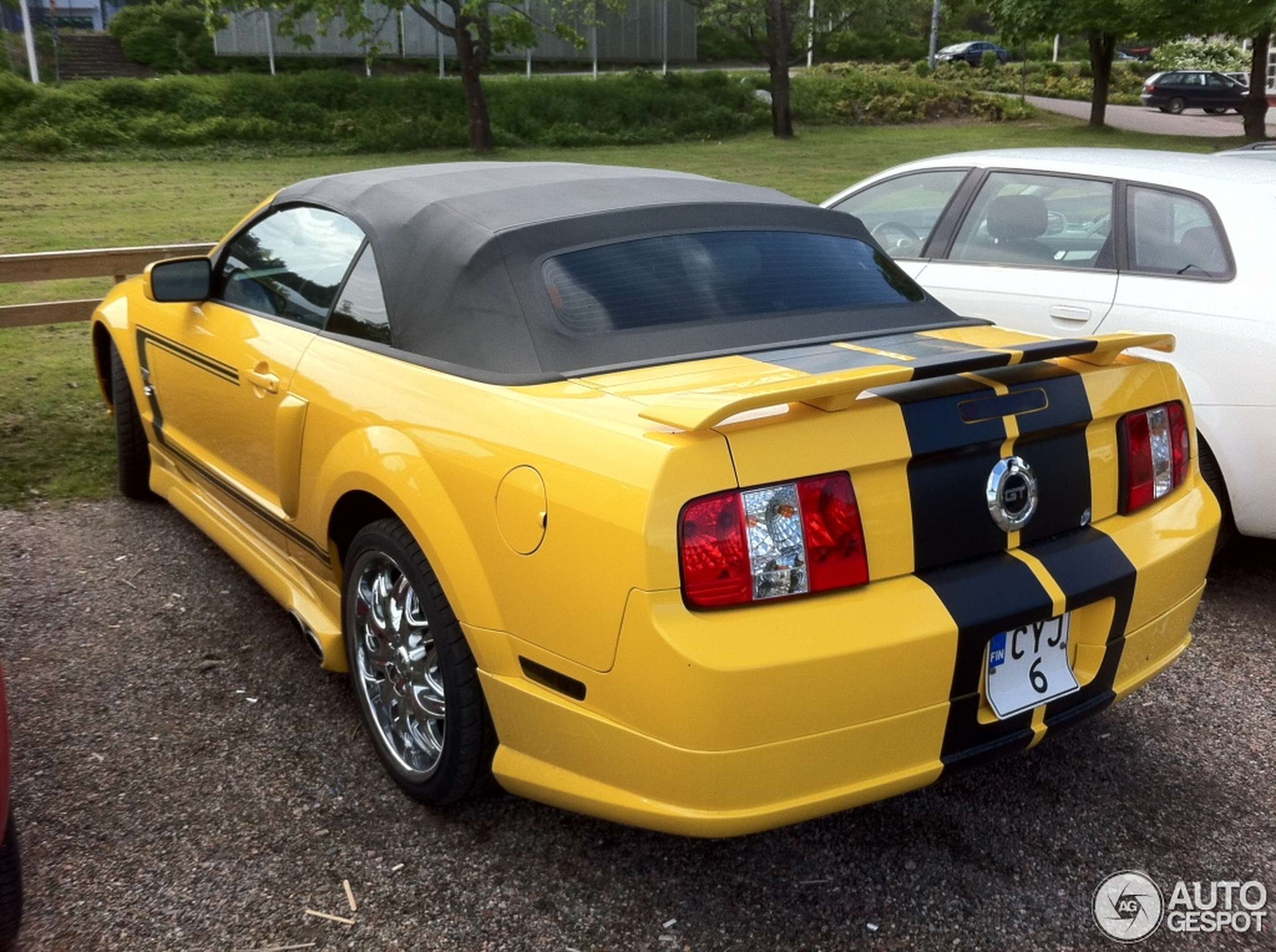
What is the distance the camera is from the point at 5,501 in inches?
217

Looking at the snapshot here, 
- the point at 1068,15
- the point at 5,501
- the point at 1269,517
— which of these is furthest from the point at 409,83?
the point at 1269,517

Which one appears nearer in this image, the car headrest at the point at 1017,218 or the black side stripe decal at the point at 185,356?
the black side stripe decal at the point at 185,356

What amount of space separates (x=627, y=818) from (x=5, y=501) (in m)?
4.28

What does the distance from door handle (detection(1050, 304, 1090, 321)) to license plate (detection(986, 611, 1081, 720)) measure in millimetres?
2491

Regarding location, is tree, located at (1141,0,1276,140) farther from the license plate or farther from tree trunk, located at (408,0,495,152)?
the license plate

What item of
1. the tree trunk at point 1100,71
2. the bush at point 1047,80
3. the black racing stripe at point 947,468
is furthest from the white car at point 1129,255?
the bush at point 1047,80

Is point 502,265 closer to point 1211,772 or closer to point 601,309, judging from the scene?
point 601,309

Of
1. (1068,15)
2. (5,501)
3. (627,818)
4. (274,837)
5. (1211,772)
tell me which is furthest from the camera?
(1068,15)

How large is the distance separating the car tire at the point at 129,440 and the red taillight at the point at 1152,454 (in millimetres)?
3893

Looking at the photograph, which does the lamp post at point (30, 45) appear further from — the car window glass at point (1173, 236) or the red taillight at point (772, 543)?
the red taillight at point (772, 543)

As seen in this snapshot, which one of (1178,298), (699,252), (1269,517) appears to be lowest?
(1269,517)

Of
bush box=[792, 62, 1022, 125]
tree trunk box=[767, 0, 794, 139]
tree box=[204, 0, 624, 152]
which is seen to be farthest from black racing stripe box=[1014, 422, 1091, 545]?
bush box=[792, 62, 1022, 125]

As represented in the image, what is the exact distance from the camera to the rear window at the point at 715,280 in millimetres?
3066

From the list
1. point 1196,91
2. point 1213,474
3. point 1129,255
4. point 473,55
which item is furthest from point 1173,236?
point 1196,91
